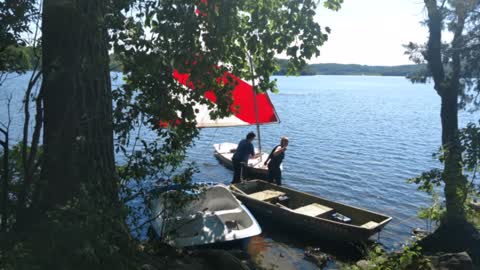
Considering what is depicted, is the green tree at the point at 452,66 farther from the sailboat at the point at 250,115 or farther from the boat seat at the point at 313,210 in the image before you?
the sailboat at the point at 250,115

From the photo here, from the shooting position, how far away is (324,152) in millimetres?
26406

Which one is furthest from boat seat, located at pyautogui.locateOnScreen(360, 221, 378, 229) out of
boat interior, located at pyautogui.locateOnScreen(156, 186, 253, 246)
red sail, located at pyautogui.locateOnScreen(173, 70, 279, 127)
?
red sail, located at pyautogui.locateOnScreen(173, 70, 279, 127)

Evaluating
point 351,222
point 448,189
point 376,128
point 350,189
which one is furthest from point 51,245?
point 376,128

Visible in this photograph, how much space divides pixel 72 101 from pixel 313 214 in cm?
815

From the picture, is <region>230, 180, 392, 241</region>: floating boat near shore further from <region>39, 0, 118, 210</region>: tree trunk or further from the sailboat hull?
<region>39, 0, 118, 210</region>: tree trunk

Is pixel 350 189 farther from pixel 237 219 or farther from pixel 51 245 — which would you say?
pixel 51 245

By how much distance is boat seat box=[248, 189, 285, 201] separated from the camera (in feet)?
43.3

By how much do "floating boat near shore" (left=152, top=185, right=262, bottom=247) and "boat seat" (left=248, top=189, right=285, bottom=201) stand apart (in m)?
2.33

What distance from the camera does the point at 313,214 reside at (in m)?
11.7

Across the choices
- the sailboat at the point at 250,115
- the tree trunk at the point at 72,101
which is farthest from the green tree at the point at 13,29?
the sailboat at the point at 250,115

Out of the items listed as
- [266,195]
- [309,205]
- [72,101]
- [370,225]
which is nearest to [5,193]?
[72,101]

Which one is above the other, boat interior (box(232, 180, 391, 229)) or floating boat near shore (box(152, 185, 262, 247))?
floating boat near shore (box(152, 185, 262, 247))

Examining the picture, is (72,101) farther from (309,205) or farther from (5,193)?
(309,205)

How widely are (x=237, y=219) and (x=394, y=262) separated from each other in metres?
4.58
